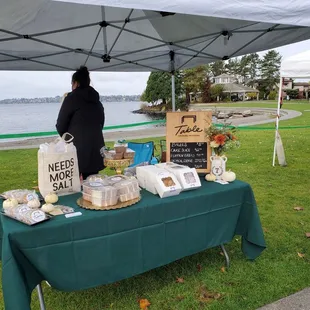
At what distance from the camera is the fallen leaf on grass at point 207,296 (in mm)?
1995

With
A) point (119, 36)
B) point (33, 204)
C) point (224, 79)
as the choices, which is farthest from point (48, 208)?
point (224, 79)

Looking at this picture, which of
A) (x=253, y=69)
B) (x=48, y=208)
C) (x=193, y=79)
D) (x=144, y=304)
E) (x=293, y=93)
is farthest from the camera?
(x=253, y=69)

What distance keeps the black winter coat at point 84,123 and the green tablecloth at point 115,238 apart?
908 millimetres

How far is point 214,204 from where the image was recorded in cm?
200

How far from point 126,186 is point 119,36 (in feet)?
8.08

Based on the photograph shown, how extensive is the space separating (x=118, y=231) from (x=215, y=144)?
927 mm

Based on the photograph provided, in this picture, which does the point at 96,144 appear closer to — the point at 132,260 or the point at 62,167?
the point at 62,167

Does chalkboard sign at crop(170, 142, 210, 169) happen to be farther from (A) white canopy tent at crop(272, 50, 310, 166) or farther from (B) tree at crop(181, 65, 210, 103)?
(B) tree at crop(181, 65, 210, 103)

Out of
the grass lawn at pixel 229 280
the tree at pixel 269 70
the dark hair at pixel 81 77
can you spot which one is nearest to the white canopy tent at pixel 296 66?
the grass lawn at pixel 229 280

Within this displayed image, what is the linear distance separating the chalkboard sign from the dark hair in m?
1.00

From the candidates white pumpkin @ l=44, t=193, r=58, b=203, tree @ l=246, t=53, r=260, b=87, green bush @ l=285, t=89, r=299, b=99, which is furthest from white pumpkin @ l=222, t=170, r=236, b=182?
tree @ l=246, t=53, r=260, b=87

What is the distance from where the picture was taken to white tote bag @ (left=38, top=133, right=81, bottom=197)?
66.1 inches

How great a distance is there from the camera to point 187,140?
7.52ft

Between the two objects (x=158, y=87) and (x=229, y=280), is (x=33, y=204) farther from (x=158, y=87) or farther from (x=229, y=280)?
(x=158, y=87)
